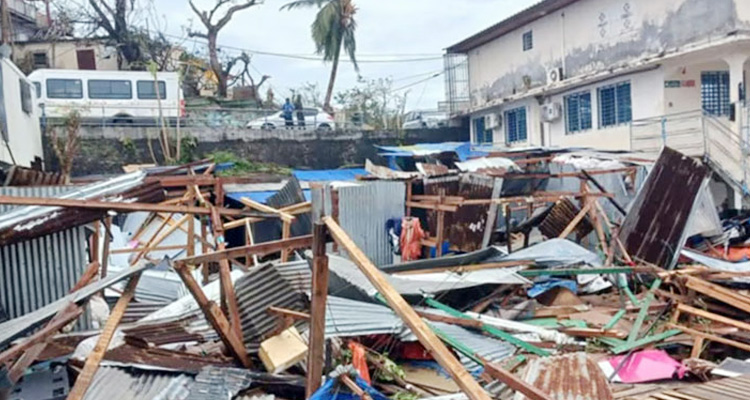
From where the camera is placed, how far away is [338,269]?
741 centimetres

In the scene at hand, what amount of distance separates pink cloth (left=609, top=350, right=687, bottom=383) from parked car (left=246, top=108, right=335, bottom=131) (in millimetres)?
17942

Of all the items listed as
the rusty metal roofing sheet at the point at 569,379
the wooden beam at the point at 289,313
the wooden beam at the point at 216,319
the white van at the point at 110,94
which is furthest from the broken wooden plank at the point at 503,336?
the white van at the point at 110,94

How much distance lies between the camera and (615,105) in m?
19.9

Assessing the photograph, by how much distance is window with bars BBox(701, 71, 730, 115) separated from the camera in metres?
18.1

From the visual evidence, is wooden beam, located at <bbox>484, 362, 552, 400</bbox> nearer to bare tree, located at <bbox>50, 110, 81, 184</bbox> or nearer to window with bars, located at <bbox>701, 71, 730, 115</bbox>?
bare tree, located at <bbox>50, 110, 81, 184</bbox>

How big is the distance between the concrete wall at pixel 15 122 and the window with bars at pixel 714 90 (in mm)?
17912

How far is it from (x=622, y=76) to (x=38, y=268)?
1782 centimetres

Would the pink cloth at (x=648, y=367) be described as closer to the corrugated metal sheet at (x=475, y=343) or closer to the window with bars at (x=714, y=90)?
the corrugated metal sheet at (x=475, y=343)

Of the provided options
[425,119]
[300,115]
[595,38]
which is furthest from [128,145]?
[595,38]

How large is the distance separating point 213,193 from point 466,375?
9894 mm

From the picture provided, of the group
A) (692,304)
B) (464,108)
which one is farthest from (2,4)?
(692,304)

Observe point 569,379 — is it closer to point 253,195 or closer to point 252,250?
point 252,250

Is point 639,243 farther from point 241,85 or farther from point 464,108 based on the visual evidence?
point 241,85

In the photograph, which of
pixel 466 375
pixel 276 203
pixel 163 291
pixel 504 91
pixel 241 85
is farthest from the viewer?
pixel 241 85
